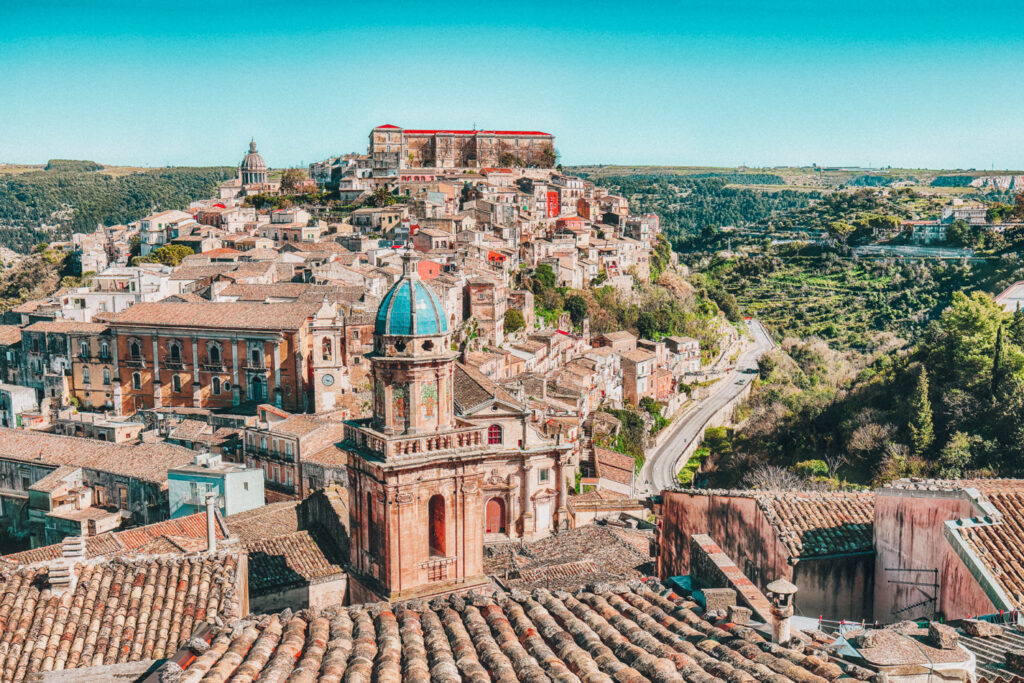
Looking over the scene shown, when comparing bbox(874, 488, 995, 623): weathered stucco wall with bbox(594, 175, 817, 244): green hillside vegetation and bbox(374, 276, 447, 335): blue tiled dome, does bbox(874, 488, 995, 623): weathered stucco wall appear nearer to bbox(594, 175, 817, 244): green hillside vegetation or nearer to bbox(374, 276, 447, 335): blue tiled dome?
bbox(374, 276, 447, 335): blue tiled dome

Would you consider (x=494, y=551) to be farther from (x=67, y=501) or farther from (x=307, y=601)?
(x=67, y=501)

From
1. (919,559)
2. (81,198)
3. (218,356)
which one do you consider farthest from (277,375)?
(81,198)

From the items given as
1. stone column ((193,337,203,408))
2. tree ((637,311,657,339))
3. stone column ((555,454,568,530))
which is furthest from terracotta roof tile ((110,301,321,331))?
tree ((637,311,657,339))

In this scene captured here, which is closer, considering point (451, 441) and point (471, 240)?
point (451, 441)

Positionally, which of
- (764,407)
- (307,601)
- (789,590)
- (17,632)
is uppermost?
(789,590)

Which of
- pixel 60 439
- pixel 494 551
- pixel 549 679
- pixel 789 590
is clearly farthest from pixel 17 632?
pixel 60 439

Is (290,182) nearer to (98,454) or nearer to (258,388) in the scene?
(258,388)
